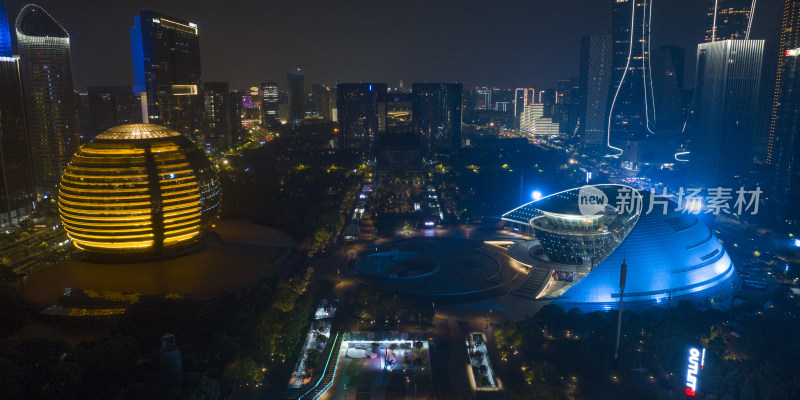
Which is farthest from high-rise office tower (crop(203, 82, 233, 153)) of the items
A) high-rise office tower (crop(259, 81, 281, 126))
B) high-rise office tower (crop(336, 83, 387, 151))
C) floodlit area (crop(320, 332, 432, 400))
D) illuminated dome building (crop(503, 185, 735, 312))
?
floodlit area (crop(320, 332, 432, 400))

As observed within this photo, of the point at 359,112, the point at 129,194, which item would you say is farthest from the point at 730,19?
the point at 129,194

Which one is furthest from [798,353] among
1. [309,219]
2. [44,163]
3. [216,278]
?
[44,163]

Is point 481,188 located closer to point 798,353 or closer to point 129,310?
point 798,353

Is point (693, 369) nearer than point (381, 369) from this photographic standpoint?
Yes

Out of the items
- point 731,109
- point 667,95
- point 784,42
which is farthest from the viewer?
point 667,95

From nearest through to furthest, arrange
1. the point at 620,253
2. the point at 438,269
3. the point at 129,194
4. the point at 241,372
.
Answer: the point at 241,372 → the point at 129,194 → the point at 620,253 → the point at 438,269

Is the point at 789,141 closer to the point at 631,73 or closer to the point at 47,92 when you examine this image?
the point at 631,73

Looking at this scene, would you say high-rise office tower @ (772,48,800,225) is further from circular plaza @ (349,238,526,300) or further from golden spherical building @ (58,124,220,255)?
golden spherical building @ (58,124,220,255)
